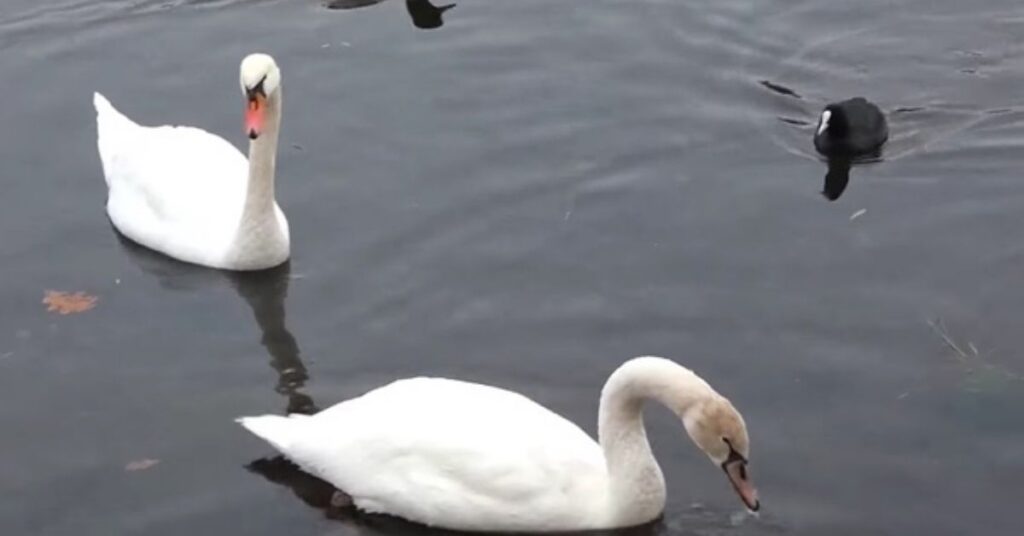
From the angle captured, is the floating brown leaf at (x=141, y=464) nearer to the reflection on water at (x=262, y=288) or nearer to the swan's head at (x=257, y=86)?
the reflection on water at (x=262, y=288)

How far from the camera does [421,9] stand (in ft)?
49.1

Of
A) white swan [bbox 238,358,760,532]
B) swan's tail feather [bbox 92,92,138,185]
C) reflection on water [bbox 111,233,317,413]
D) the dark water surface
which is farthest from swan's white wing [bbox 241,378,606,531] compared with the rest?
swan's tail feather [bbox 92,92,138,185]

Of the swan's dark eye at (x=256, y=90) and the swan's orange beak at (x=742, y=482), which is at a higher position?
the swan's dark eye at (x=256, y=90)

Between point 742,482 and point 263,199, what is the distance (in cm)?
397

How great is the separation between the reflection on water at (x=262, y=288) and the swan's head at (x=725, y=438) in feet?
8.39

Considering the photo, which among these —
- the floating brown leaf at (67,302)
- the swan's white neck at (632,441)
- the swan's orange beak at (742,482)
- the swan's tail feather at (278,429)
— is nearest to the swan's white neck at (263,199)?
the floating brown leaf at (67,302)

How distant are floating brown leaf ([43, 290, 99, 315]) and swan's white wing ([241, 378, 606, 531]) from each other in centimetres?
236

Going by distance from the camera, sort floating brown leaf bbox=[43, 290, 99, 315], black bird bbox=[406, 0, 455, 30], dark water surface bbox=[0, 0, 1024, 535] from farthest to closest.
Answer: black bird bbox=[406, 0, 455, 30] < floating brown leaf bbox=[43, 290, 99, 315] < dark water surface bbox=[0, 0, 1024, 535]

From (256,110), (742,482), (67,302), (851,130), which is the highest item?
(256,110)

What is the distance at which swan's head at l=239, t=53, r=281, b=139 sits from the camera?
35.1ft

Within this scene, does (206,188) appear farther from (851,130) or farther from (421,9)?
(421,9)

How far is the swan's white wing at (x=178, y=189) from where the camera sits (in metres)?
11.2

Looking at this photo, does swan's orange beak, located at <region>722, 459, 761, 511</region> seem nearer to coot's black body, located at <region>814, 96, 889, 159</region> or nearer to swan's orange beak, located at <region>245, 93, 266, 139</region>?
swan's orange beak, located at <region>245, 93, 266, 139</region>

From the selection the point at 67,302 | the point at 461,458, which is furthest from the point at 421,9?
the point at 461,458
